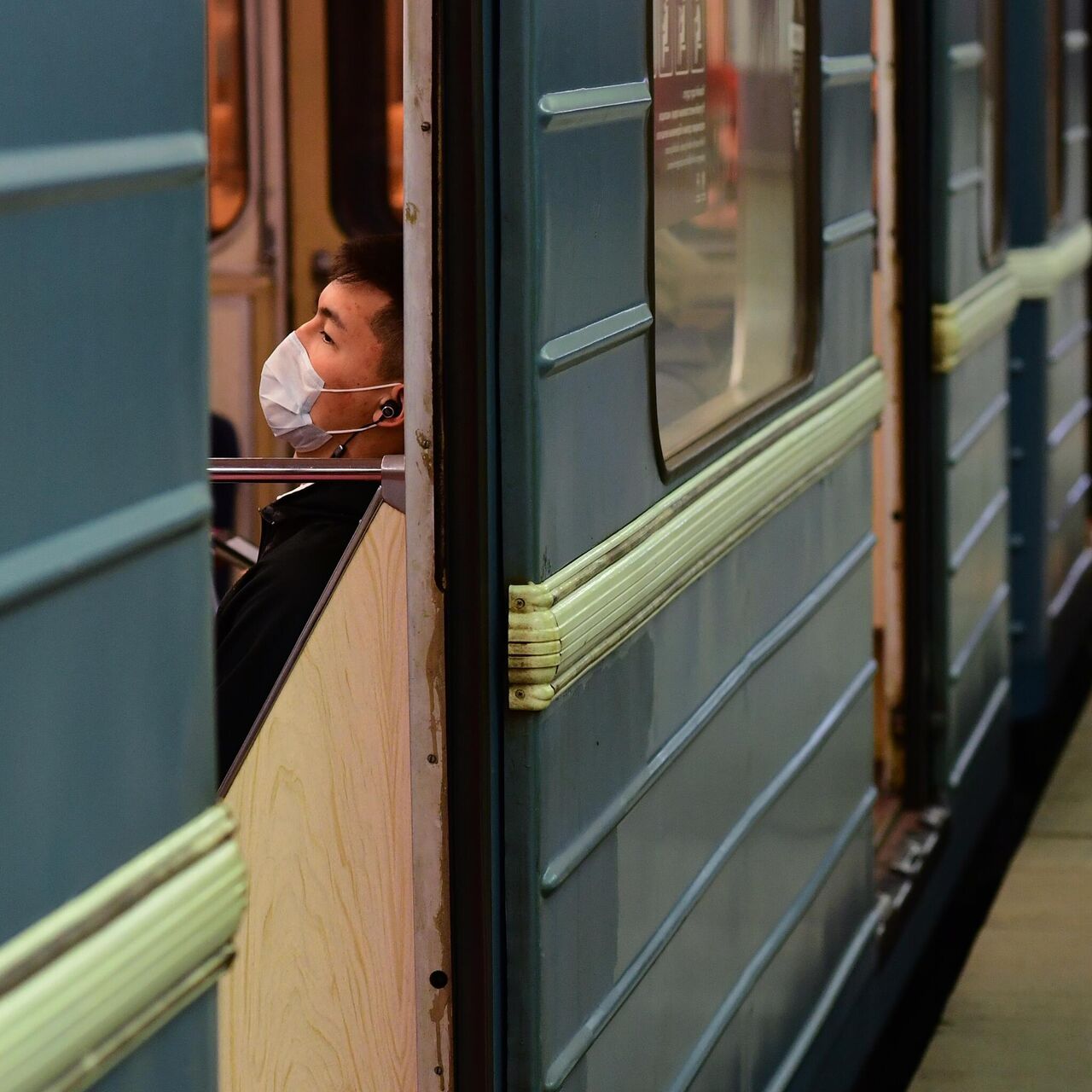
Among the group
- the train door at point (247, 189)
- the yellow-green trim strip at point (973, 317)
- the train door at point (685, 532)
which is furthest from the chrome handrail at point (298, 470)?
the train door at point (247, 189)

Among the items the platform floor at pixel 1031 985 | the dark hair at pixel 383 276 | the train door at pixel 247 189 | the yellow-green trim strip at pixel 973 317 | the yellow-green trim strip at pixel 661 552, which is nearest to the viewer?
the yellow-green trim strip at pixel 661 552

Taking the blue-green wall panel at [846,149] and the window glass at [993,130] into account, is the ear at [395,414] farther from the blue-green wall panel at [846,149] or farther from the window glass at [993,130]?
the window glass at [993,130]

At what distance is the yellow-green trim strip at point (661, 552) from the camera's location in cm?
200

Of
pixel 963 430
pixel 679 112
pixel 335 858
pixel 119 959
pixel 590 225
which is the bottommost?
pixel 335 858

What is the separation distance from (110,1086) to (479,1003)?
73 centimetres

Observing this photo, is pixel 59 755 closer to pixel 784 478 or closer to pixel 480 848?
pixel 480 848

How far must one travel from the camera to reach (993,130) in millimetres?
5359

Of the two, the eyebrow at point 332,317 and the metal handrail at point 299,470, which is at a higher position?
the eyebrow at point 332,317

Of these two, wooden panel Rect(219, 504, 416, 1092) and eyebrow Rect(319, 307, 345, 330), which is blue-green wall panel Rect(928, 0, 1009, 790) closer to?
eyebrow Rect(319, 307, 345, 330)

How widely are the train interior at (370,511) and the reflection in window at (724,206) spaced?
0.03ft

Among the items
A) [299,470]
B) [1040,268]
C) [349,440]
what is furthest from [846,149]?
[1040,268]

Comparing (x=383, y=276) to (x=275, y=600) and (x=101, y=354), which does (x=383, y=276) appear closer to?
(x=275, y=600)

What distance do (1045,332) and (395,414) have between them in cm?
380

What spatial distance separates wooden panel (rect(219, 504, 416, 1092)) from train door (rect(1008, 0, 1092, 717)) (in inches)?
154
